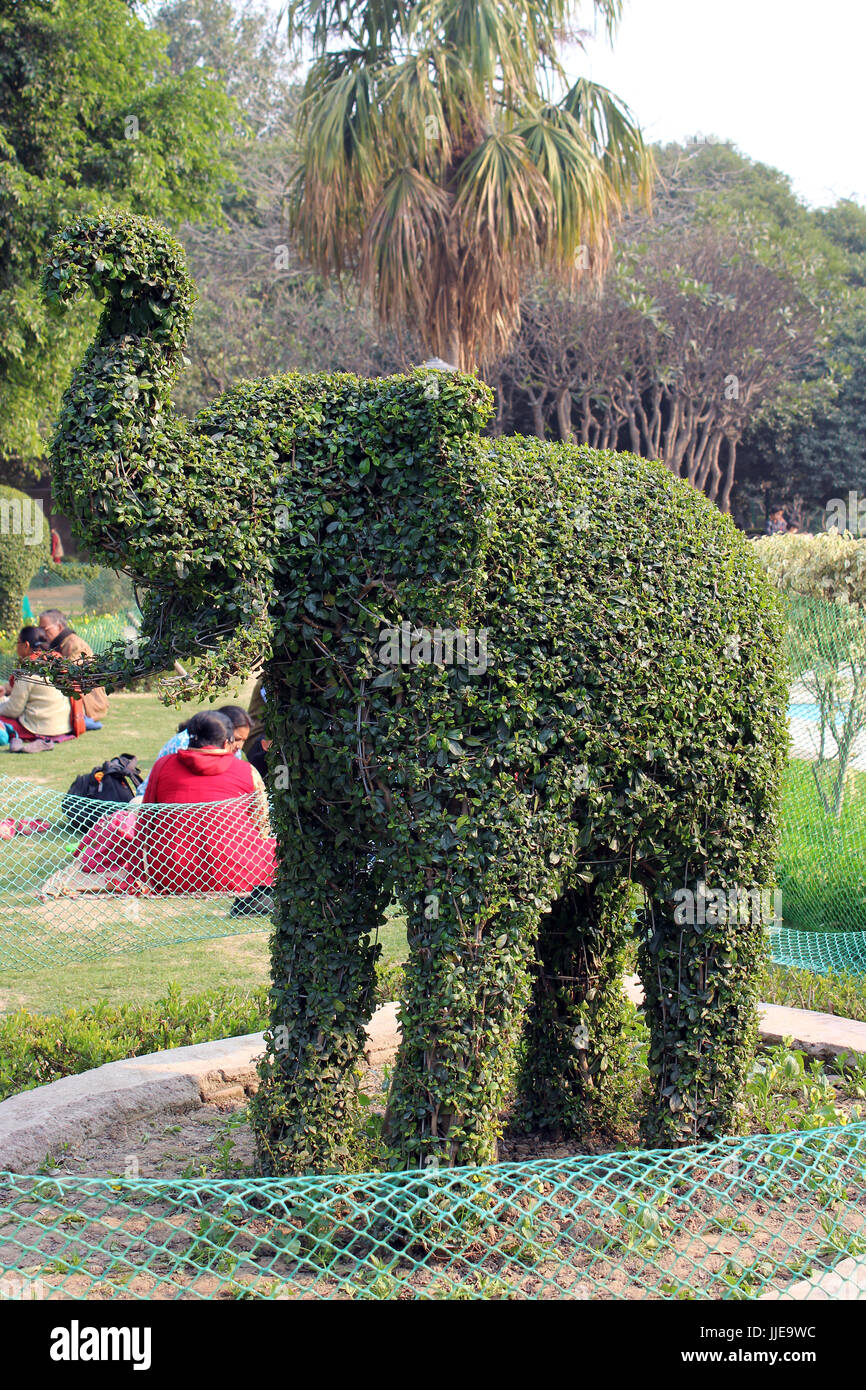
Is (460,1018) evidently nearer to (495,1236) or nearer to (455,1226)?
(455,1226)

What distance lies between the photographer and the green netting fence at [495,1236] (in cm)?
308

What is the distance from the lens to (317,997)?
150 inches

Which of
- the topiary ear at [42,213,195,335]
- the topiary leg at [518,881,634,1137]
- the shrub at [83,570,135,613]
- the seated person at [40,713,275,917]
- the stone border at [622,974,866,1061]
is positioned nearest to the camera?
the topiary ear at [42,213,195,335]

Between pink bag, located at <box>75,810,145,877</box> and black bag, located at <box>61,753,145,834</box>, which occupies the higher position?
black bag, located at <box>61,753,145,834</box>

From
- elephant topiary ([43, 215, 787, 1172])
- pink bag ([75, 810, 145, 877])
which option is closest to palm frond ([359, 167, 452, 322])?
pink bag ([75, 810, 145, 877])

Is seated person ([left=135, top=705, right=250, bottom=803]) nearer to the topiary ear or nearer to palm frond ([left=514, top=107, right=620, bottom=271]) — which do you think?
the topiary ear

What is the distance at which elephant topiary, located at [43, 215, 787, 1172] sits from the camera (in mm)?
3104

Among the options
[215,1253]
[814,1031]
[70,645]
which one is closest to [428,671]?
[215,1253]

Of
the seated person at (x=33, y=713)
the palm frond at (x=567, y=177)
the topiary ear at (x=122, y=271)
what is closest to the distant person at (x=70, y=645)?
the seated person at (x=33, y=713)

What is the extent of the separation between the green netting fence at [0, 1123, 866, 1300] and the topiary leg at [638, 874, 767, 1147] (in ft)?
0.63

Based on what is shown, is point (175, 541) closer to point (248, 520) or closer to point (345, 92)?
point (248, 520)

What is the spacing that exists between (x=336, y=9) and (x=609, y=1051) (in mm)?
10614

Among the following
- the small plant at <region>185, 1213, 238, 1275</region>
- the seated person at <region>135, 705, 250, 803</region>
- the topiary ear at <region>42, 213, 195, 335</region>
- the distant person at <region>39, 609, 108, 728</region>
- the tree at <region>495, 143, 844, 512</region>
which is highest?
the tree at <region>495, 143, 844, 512</region>
